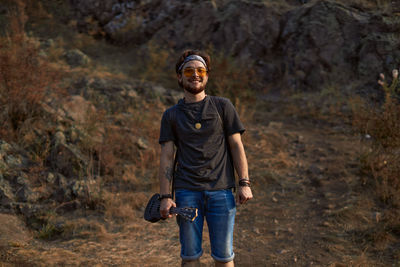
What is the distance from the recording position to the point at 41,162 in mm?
4355

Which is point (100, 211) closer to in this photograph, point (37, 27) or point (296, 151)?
point (296, 151)

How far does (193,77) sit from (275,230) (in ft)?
8.03

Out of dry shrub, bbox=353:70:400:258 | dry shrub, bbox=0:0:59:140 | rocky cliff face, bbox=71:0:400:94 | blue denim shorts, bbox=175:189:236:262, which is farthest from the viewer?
rocky cliff face, bbox=71:0:400:94

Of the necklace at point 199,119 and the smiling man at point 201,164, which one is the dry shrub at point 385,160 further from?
the necklace at point 199,119

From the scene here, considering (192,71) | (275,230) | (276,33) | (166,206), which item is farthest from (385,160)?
(276,33)

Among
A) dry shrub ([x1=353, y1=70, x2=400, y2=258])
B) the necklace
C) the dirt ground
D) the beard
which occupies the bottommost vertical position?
the dirt ground

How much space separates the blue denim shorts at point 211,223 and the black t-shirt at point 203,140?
6 centimetres

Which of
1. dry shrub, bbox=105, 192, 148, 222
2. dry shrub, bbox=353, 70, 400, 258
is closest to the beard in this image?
dry shrub, bbox=105, 192, 148, 222

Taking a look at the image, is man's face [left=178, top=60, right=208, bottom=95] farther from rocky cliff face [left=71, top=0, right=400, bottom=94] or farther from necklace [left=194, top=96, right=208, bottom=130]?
rocky cliff face [left=71, top=0, right=400, bottom=94]

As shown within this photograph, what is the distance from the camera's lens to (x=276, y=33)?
943 centimetres

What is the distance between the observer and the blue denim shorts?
1.93 meters

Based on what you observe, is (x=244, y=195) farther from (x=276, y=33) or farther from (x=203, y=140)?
(x=276, y=33)

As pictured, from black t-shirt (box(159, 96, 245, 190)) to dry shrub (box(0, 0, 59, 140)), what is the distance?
12.0 ft

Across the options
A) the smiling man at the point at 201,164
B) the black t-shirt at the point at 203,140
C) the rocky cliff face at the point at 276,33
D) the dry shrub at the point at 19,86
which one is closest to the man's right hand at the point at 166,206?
the smiling man at the point at 201,164
